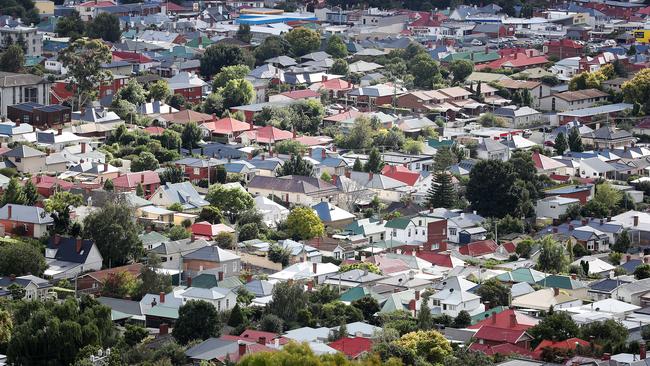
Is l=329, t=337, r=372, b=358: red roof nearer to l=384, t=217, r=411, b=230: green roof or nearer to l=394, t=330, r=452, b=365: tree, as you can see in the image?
l=394, t=330, r=452, b=365: tree

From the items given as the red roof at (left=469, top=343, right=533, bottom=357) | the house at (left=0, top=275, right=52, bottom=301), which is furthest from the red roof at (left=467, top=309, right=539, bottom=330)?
the house at (left=0, top=275, right=52, bottom=301)

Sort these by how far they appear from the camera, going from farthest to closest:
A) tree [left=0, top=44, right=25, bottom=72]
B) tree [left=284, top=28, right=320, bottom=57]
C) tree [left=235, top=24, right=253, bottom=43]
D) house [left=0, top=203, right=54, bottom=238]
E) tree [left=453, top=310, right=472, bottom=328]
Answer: tree [left=235, top=24, right=253, bottom=43] < tree [left=284, top=28, right=320, bottom=57] < tree [left=0, top=44, right=25, bottom=72] < house [left=0, top=203, right=54, bottom=238] < tree [left=453, top=310, right=472, bottom=328]

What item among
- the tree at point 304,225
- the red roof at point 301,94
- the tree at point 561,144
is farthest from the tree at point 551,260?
the red roof at point 301,94

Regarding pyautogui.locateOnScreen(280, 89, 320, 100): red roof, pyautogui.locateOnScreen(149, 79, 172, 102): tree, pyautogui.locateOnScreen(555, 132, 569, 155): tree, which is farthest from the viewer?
pyautogui.locateOnScreen(280, 89, 320, 100): red roof

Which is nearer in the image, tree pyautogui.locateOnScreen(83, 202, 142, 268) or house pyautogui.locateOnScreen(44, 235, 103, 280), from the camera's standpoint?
house pyautogui.locateOnScreen(44, 235, 103, 280)

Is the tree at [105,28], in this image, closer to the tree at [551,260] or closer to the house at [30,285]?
the tree at [551,260]

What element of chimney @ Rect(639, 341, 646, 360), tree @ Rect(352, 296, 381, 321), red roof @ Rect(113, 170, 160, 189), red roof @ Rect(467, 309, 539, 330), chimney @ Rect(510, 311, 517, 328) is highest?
chimney @ Rect(639, 341, 646, 360)

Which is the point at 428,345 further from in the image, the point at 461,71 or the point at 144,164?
the point at 461,71

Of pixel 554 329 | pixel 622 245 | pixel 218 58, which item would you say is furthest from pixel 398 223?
pixel 218 58
